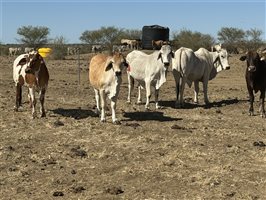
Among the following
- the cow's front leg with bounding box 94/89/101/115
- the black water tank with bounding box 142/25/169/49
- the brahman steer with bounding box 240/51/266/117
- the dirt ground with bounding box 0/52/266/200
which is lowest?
the dirt ground with bounding box 0/52/266/200

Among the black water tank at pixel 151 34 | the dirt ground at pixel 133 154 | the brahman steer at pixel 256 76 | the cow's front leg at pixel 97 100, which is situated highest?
the black water tank at pixel 151 34

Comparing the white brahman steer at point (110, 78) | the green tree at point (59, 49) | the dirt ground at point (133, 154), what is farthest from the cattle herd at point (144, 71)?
the green tree at point (59, 49)

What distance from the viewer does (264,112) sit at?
517 inches

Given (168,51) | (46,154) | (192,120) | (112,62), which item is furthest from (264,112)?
(46,154)

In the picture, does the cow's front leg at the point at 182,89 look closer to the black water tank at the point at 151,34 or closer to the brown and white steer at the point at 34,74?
the brown and white steer at the point at 34,74

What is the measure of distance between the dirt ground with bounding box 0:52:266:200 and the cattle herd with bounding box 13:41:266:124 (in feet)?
2.07

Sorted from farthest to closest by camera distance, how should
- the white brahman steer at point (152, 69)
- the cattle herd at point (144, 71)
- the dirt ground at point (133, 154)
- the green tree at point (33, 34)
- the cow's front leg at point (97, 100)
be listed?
the green tree at point (33, 34) → the white brahman steer at point (152, 69) → the cow's front leg at point (97, 100) → the cattle herd at point (144, 71) → the dirt ground at point (133, 154)

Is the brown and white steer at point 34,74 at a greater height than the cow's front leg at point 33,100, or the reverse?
the brown and white steer at point 34,74

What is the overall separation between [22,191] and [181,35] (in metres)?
56.8

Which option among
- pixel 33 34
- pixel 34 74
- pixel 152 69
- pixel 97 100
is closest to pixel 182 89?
pixel 152 69

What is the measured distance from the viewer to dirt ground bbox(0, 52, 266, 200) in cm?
718

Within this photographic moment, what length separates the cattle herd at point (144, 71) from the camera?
39.0 ft

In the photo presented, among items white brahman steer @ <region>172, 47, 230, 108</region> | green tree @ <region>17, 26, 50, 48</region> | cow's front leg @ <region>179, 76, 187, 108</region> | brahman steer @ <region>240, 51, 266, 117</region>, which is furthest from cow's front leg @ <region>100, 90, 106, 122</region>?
green tree @ <region>17, 26, 50, 48</region>

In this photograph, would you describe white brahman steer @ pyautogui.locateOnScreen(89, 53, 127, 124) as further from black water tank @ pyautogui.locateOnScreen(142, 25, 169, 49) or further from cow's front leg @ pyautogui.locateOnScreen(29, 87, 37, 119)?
black water tank @ pyautogui.locateOnScreen(142, 25, 169, 49)
